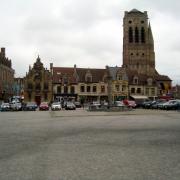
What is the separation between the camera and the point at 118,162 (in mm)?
11180

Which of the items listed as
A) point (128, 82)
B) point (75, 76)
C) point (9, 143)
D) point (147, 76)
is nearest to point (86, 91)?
point (75, 76)

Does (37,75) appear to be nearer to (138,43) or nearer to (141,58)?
(141,58)

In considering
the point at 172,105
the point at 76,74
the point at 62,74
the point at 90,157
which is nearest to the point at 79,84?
the point at 76,74

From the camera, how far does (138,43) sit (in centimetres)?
12231

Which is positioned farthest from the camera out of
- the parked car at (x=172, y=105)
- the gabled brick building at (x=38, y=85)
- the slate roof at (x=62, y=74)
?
the slate roof at (x=62, y=74)

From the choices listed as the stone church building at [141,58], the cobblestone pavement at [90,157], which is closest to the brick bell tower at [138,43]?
the stone church building at [141,58]

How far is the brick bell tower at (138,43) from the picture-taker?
390ft

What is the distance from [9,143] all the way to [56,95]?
85437 mm

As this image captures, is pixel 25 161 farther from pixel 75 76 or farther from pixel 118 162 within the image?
pixel 75 76

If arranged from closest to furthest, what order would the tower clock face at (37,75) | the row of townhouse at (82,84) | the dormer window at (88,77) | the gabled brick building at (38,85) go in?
the gabled brick building at (38,85) < the row of townhouse at (82,84) < the tower clock face at (37,75) < the dormer window at (88,77)

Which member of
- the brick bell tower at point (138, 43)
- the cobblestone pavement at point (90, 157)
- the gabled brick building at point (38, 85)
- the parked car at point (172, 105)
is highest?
the brick bell tower at point (138, 43)

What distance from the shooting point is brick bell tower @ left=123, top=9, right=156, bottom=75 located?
119 metres

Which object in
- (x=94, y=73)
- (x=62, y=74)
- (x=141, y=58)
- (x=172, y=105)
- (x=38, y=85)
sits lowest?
(x=172, y=105)

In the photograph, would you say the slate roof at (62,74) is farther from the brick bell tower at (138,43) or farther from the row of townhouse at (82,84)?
the brick bell tower at (138,43)
